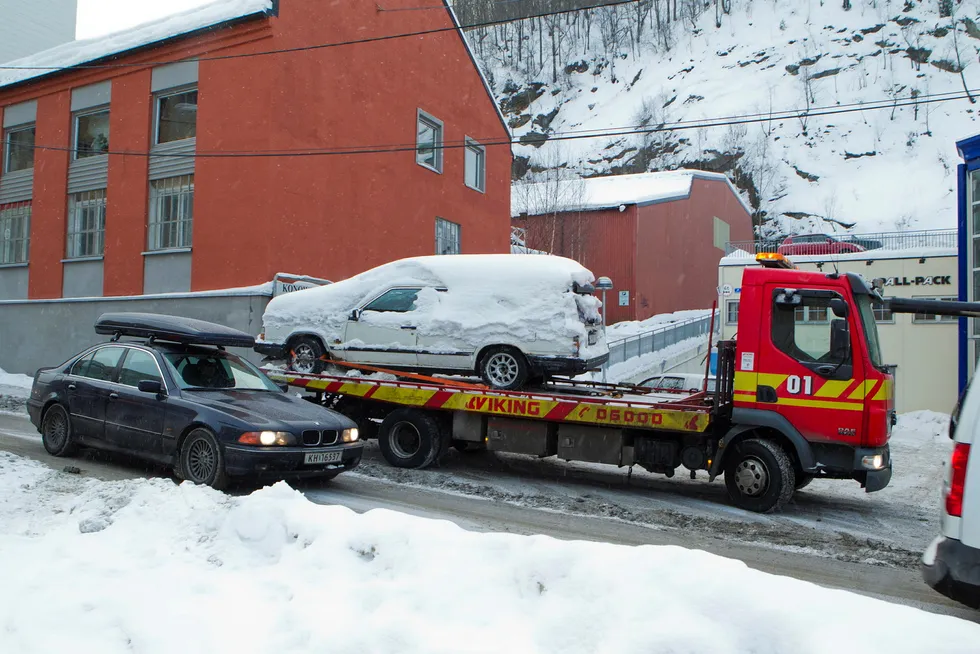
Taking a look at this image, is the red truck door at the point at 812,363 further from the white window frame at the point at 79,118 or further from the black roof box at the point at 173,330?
the white window frame at the point at 79,118

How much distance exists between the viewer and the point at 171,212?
59.2ft

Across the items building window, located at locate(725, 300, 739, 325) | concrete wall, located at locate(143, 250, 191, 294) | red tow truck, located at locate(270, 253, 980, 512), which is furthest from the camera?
building window, located at locate(725, 300, 739, 325)

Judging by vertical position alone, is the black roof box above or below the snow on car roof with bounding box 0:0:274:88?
below

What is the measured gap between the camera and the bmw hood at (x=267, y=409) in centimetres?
728

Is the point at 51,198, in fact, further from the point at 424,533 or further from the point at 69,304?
the point at 424,533

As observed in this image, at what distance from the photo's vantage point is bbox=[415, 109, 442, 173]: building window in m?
21.7

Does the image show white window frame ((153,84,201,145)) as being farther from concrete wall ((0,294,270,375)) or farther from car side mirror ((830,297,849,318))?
car side mirror ((830,297,849,318))

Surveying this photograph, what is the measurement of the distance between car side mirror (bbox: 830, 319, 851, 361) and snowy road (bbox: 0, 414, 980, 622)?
167 centimetres

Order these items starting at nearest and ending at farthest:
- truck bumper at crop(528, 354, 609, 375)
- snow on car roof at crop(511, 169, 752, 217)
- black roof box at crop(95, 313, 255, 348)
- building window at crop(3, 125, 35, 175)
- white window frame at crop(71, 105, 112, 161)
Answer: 1. black roof box at crop(95, 313, 255, 348)
2. truck bumper at crop(528, 354, 609, 375)
3. white window frame at crop(71, 105, 112, 161)
4. building window at crop(3, 125, 35, 175)
5. snow on car roof at crop(511, 169, 752, 217)

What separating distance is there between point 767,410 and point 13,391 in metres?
16.8

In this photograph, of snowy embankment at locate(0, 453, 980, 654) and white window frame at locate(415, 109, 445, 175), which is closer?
snowy embankment at locate(0, 453, 980, 654)

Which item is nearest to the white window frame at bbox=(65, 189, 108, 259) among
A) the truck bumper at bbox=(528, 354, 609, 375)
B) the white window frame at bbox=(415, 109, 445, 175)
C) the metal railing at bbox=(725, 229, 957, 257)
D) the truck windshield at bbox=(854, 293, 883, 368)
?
the white window frame at bbox=(415, 109, 445, 175)

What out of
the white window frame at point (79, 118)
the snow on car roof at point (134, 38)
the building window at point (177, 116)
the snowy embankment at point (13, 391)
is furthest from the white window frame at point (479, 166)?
the snowy embankment at point (13, 391)

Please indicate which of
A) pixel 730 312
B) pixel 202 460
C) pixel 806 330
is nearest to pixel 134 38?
pixel 202 460
